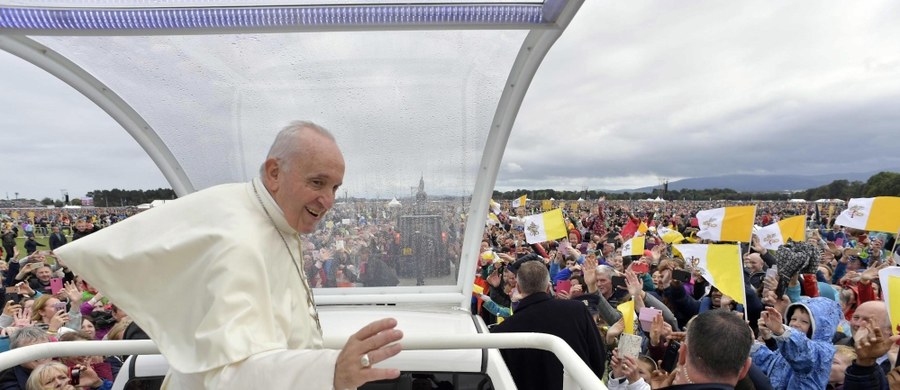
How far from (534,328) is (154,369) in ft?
7.16

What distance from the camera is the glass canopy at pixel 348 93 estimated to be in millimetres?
2365

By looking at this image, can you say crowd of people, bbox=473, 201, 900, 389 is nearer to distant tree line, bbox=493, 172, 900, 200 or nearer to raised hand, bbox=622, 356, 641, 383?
raised hand, bbox=622, 356, 641, 383

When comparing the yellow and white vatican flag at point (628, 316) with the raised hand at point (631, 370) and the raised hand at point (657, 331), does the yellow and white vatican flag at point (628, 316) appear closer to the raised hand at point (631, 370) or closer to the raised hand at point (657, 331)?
the raised hand at point (657, 331)

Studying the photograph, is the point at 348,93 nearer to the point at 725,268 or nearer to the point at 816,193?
the point at 725,268

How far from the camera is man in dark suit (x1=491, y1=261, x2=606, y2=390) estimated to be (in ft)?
10.8

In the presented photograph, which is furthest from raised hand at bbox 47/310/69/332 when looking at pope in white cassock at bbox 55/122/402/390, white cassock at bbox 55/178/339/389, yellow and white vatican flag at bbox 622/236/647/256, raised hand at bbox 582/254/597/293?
yellow and white vatican flag at bbox 622/236/647/256

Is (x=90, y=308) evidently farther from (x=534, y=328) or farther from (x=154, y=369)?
(x=534, y=328)

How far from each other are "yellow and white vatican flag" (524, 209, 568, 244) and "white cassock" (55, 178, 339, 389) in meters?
8.15

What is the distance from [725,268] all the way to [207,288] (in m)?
5.39

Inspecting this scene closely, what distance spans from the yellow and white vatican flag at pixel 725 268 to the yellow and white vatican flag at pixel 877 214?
179 inches

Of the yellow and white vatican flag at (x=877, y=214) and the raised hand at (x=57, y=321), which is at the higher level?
the yellow and white vatican flag at (x=877, y=214)

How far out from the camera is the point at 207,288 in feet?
4.14

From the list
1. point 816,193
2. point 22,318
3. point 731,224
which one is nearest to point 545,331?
point 22,318

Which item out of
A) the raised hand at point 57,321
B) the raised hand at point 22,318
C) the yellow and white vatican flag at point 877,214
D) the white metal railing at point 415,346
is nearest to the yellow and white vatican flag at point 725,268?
the white metal railing at point 415,346
